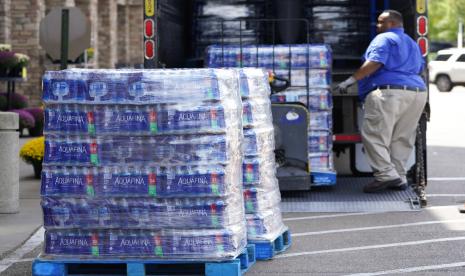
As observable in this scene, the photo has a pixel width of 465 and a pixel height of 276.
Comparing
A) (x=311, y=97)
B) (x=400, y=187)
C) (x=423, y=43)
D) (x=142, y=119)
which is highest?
(x=423, y=43)

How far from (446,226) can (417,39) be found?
337 centimetres

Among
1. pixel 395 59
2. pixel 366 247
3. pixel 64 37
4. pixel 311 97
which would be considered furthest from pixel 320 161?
pixel 366 247

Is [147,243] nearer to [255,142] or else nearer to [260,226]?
[260,226]

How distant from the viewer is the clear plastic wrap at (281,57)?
14.3m

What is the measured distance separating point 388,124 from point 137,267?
6065 millimetres

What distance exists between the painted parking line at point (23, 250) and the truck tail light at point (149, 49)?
346cm

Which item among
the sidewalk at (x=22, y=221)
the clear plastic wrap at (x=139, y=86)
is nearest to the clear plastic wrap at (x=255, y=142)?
the clear plastic wrap at (x=139, y=86)

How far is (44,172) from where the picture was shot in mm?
9250

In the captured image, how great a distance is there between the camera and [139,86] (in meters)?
9.03

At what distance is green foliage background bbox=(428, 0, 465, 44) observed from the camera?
76812 mm

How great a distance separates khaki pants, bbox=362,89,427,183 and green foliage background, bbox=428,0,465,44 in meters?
62.4

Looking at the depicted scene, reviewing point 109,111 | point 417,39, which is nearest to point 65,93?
point 109,111

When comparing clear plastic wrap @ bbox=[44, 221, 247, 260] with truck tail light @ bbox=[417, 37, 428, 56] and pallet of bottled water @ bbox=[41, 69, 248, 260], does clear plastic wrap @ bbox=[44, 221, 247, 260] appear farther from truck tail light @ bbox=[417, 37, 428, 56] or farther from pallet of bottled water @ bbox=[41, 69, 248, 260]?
truck tail light @ bbox=[417, 37, 428, 56]

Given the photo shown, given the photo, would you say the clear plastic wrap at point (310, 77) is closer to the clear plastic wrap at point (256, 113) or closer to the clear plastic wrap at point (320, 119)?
the clear plastic wrap at point (320, 119)
